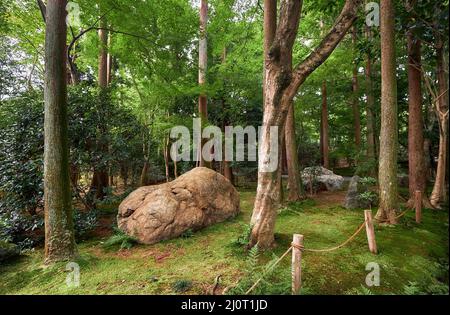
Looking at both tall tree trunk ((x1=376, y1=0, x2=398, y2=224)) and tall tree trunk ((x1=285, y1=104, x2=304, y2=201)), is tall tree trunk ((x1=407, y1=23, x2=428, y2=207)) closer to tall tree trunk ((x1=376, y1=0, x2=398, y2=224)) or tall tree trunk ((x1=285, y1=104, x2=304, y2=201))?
tall tree trunk ((x1=376, y1=0, x2=398, y2=224))

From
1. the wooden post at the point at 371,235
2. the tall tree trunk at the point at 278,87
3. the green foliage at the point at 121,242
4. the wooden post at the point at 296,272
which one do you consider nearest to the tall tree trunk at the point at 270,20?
the tall tree trunk at the point at 278,87

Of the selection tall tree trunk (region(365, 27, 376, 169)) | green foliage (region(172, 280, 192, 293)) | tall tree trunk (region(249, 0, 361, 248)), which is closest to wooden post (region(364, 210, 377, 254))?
tall tree trunk (region(249, 0, 361, 248))

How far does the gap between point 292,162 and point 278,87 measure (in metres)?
5.01

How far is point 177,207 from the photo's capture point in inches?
242

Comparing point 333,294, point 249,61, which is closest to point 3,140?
point 333,294

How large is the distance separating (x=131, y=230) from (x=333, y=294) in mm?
4543

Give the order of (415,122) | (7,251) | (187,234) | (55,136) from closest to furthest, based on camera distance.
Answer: (55,136), (7,251), (187,234), (415,122)

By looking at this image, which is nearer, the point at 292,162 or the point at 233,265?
the point at 233,265

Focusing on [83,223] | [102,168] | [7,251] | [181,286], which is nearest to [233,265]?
[181,286]

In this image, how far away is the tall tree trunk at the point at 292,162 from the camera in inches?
347

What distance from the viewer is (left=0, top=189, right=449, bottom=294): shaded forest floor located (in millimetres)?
3680

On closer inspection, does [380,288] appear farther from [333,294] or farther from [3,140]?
[3,140]

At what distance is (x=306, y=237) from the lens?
571cm

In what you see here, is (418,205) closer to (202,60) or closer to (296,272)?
(296,272)
